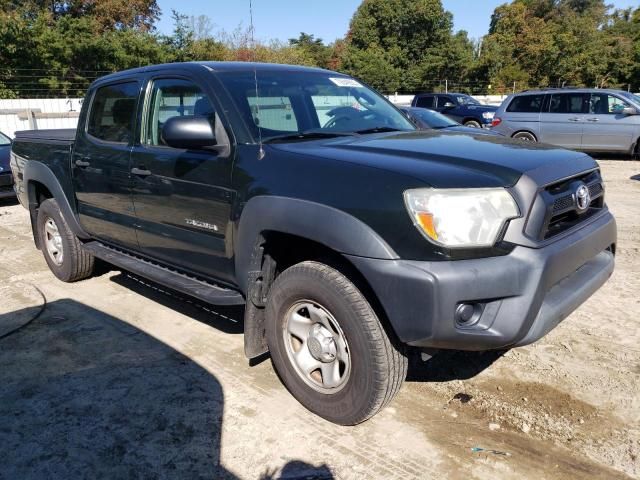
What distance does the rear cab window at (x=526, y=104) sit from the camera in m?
13.3

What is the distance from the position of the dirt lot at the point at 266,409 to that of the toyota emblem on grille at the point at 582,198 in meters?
1.06

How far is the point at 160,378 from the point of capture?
133 inches

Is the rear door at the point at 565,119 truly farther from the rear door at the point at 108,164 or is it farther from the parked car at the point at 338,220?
the rear door at the point at 108,164

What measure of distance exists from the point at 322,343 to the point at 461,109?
16591 millimetres

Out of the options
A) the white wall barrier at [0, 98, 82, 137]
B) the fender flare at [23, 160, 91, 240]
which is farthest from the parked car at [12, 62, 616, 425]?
the white wall barrier at [0, 98, 82, 137]

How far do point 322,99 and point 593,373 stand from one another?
2.42 meters

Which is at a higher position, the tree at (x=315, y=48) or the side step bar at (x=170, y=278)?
the tree at (x=315, y=48)

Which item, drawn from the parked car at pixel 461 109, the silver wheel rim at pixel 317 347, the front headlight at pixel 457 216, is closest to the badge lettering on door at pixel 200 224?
the silver wheel rim at pixel 317 347

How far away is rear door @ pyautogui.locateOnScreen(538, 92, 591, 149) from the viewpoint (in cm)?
1289

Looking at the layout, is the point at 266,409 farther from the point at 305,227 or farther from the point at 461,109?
the point at 461,109

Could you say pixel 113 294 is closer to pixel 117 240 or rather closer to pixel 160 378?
pixel 117 240

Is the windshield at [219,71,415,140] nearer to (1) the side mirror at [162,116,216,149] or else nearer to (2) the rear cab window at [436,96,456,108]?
(1) the side mirror at [162,116,216,149]

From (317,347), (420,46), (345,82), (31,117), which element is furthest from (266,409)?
(420,46)

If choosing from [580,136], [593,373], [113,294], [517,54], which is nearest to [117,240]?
[113,294]
